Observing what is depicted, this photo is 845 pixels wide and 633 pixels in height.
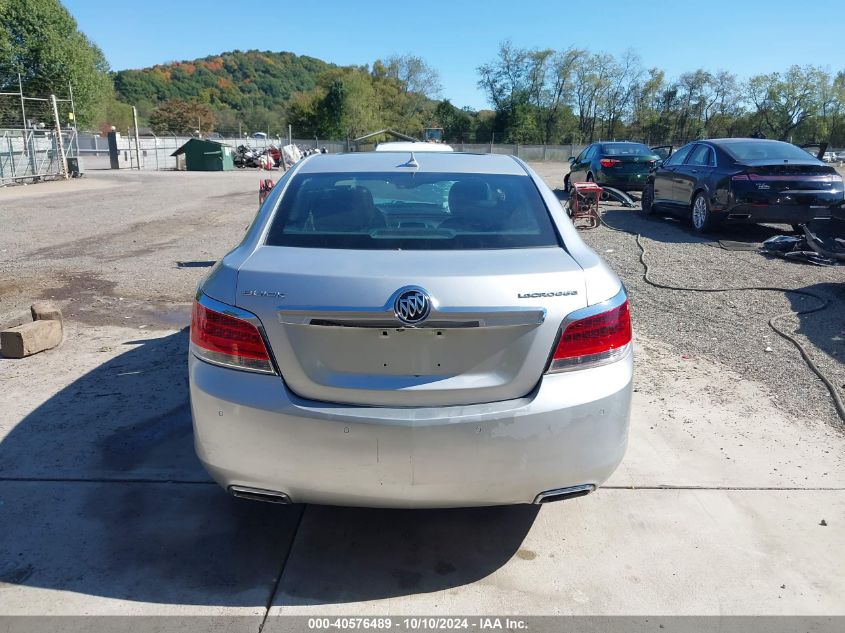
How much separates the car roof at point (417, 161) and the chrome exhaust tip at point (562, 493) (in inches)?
69.9

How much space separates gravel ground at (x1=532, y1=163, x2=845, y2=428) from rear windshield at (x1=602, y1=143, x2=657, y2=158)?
6.79 m

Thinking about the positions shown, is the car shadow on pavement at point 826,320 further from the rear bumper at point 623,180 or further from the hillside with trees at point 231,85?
the hillside with trees at point 231,85

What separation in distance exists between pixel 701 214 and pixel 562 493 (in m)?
9.69

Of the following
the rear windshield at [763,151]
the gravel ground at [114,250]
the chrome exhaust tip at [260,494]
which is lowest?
the gravel ground at [114,250]

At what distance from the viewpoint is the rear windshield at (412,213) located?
9.85 feet

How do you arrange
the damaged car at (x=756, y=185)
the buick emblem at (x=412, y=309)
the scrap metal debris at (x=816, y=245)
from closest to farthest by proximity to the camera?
the buick emblem at (x=412, y=309)
the scrap metal debris at (x=816, y=245)
the damaged car at (x=756, y=185)

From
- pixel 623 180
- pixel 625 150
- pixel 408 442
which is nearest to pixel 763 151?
pixel 623 180

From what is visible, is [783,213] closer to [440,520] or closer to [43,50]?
[440,520]

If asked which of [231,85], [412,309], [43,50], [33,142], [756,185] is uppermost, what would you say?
[231,85]

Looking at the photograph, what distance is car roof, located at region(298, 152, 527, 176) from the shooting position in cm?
368

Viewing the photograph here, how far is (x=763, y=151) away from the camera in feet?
34.6

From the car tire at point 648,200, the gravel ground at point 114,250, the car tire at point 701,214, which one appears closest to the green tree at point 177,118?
the gravel ground at point 114,250

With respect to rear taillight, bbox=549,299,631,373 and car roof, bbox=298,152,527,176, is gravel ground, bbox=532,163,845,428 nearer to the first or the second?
rear taillight, bbox=549,299,631,373

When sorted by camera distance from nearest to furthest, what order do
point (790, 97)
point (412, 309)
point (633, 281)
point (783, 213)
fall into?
1. point (412, 309)
2. point (633, 281)
3. point (783, 213)
4. point (790, 97)
